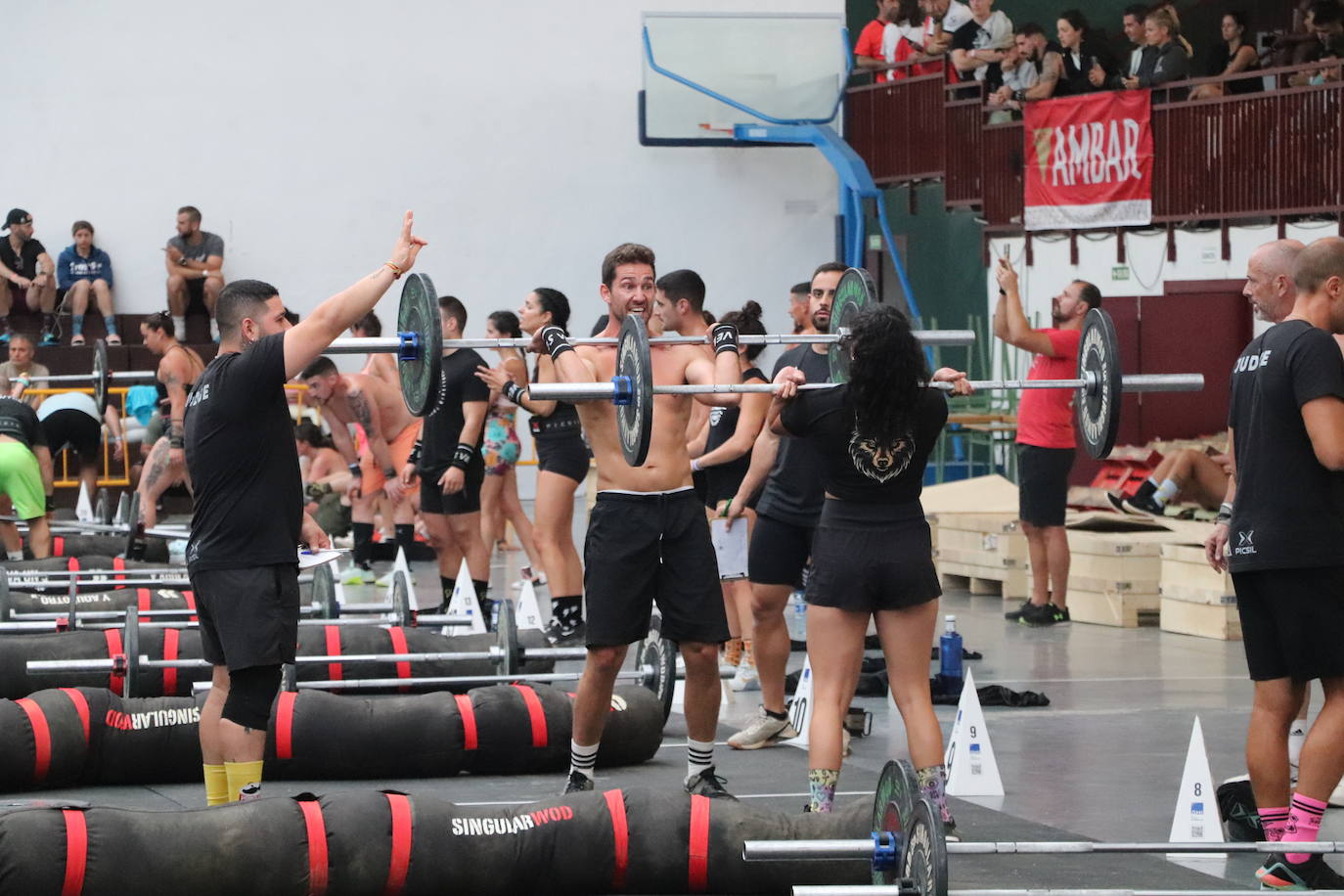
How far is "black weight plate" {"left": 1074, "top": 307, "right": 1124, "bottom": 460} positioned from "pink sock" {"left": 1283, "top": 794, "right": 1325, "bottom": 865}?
1330 mm

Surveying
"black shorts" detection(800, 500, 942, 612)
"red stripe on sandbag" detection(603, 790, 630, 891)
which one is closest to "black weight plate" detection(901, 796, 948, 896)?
"red stripe on sandbag" detection(603, 790, 630, 891)

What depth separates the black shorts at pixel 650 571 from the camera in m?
6.18

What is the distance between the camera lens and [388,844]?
523 cm

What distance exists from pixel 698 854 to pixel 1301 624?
6.14ft

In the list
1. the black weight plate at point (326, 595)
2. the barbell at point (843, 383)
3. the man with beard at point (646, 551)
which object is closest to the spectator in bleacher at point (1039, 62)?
the black weight plate at point (326, 595)

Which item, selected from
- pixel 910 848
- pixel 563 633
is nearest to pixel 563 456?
pixel 563 633

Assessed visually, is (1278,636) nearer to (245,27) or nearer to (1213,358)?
(1213,358)

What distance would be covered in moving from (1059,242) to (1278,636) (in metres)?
12.7

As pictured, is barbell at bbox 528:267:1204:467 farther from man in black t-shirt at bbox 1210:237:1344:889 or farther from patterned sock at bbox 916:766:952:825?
patterned sock at bbox 916:766:952:825

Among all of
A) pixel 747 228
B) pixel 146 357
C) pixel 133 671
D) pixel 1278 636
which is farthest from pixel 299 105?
pixel 1278 636

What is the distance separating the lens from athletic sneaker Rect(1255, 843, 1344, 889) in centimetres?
524

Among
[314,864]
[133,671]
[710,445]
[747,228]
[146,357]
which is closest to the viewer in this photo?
[314,864]

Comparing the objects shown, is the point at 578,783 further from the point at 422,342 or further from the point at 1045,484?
the point at 1045,484

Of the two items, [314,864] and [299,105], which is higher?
[299,105]
